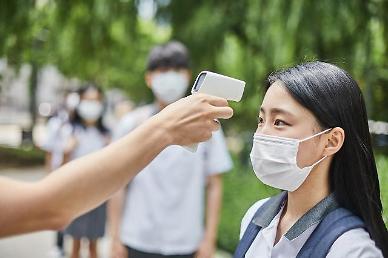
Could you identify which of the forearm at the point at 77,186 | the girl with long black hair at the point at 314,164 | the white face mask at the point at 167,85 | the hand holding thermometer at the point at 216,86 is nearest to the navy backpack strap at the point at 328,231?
the girl with long black hair at the point at 314,164

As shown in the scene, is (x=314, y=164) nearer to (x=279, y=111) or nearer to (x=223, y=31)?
(x=279, y=111)

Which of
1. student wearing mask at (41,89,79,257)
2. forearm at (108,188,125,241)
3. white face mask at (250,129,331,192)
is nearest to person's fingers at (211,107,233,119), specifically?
white face mask at (250,129,331,192)

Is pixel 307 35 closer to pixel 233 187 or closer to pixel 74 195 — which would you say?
pixel 233 187

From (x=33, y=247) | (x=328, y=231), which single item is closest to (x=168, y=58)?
(x=328, y=231)

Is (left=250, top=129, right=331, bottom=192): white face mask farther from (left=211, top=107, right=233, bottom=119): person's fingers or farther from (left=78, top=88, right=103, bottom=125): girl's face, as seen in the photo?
(left=78, top=88, right=103, bottom=125): girl's face

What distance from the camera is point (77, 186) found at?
125 centimetres

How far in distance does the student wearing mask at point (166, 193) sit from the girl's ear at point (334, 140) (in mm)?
1331

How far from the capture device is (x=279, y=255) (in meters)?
1.64

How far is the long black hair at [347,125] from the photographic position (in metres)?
1.61

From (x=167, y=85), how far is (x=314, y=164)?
1432 mm

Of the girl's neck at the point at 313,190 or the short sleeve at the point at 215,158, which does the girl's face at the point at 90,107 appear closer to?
the short sleeve at the point at 215,158

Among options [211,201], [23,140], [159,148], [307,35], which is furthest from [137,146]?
[23,140]

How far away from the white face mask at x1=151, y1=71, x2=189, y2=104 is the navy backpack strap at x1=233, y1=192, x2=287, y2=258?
1.26 metres

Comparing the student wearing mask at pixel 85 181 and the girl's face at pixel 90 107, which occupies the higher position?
the student wearing mask at pixel 85 181
